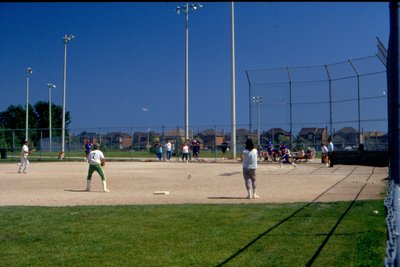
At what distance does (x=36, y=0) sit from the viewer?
7.00 ft

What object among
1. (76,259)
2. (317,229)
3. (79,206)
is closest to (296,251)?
(317,229)

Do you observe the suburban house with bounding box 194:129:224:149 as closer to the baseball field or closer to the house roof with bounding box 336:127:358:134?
the house roof with bounding box 336:127:358:134

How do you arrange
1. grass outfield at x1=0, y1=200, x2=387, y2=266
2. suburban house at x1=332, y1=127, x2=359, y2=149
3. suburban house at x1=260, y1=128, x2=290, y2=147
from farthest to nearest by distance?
1. suburban house at x1=260, y1=128, x2=290, y2=147
2. suburban house at x1=332, y1=127, x2=359, y2=149
3. grass outfield at x1=0, y1=200, x2=387, y2=266

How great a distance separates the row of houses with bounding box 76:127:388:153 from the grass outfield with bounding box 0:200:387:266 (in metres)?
21.5

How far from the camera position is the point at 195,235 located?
7969 mm

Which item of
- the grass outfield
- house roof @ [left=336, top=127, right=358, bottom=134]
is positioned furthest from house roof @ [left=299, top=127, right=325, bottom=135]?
the grass outfield

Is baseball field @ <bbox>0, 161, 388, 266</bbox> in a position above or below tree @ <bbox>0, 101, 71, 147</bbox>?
below

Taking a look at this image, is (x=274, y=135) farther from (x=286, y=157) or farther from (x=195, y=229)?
(x=195, y=229)

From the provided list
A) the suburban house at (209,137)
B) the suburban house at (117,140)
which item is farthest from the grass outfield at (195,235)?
the suburban house at (117,140)

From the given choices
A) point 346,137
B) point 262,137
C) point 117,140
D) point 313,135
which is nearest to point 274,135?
point 262,137

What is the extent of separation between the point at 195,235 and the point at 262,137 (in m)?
29.3

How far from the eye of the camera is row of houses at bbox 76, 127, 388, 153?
31844 millimetres

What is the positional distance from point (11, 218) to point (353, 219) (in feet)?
22.3

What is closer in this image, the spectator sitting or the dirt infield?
the dirt infield
